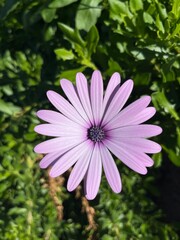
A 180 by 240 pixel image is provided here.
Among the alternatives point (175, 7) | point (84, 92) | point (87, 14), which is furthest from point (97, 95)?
point (87, 14)

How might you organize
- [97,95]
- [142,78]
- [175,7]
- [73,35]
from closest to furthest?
[97,95] < [175,7] < [73,35] < [142,78]

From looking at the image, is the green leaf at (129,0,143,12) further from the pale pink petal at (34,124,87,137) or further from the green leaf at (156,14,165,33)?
the pale pink petal at (34,124,87,137)

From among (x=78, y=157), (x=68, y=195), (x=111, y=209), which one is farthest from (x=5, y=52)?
(x=78, y=157)

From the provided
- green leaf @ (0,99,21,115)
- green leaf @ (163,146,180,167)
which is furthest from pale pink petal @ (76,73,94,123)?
green leaf @ (0,99,21,115)

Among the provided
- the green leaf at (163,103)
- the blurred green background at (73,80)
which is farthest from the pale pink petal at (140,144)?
the green leaf at (163,103)

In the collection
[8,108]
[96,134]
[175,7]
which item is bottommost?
[8,108]

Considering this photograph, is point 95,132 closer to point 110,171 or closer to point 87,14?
point 110,171

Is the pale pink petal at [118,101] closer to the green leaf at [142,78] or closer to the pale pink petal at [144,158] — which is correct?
the pale pink petal at [144,158]
